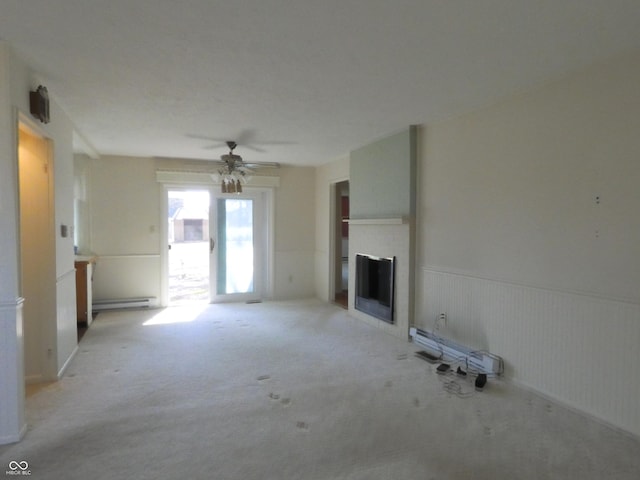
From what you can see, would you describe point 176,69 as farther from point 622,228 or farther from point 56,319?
point 622,228

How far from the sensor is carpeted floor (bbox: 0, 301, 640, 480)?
6.71 ft

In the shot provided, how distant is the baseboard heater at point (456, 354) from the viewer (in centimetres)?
321

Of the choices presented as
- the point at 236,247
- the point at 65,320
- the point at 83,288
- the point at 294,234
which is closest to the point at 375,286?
the point at 294,234

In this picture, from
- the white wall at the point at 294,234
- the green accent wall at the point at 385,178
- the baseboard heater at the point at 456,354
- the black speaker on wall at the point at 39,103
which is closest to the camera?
the black speaker on wall at the point at 39,103

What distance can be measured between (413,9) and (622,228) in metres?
1.89

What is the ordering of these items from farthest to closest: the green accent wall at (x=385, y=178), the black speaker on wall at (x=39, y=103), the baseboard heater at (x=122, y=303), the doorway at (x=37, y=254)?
the baseboard heater at (x=122, y=303) → the green accent wall at (x=385, y=178) → the doorway at (x=37, y=254) → the black speaker on wall at (x=39, y=103)

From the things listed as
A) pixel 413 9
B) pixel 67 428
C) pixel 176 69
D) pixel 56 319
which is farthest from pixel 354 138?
pixel 67 428

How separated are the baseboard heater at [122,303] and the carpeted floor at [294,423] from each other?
1.79m

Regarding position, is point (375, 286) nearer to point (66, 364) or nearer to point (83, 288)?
point (66, 364)

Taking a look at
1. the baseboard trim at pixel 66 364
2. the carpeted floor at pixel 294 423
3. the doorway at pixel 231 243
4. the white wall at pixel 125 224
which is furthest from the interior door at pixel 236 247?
the baseboard trim at pixel 66 364

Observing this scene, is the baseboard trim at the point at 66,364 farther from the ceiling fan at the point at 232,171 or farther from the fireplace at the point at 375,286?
the fireplace at the point at 375,286

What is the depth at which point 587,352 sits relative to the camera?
2588mm

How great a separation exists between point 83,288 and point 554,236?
5170 millimetres

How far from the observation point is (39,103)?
264 cm
